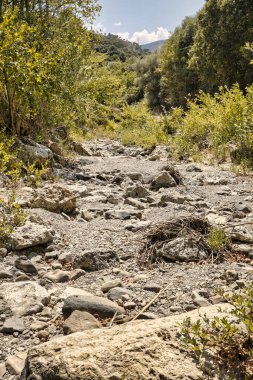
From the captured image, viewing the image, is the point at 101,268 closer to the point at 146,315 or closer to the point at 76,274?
the point at 76,274

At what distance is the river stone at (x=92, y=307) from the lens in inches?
111

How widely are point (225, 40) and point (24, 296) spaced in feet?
69.8

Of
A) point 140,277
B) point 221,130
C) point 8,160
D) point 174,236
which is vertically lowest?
point 140,277

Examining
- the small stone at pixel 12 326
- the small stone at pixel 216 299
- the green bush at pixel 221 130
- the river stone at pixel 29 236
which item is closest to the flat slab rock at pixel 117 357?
the small stone at pixel 12 326

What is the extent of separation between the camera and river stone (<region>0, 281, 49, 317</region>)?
3.01m

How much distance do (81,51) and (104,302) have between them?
35.3ft

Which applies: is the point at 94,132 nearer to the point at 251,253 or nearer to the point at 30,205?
the point at 30,205

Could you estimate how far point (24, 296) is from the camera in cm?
318

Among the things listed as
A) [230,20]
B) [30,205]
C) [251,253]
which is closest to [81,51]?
[30,205]

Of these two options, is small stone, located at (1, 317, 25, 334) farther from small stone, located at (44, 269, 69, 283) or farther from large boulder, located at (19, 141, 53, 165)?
large boulder, located at (19, 141, 53, 165)

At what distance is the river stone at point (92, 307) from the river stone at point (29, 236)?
57.4 inches

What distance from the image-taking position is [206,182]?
849cm

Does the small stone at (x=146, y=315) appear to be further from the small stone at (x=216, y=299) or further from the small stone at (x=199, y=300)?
the small stone at (x=216, y=299)

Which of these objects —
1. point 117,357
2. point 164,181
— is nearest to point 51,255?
point 117,357
